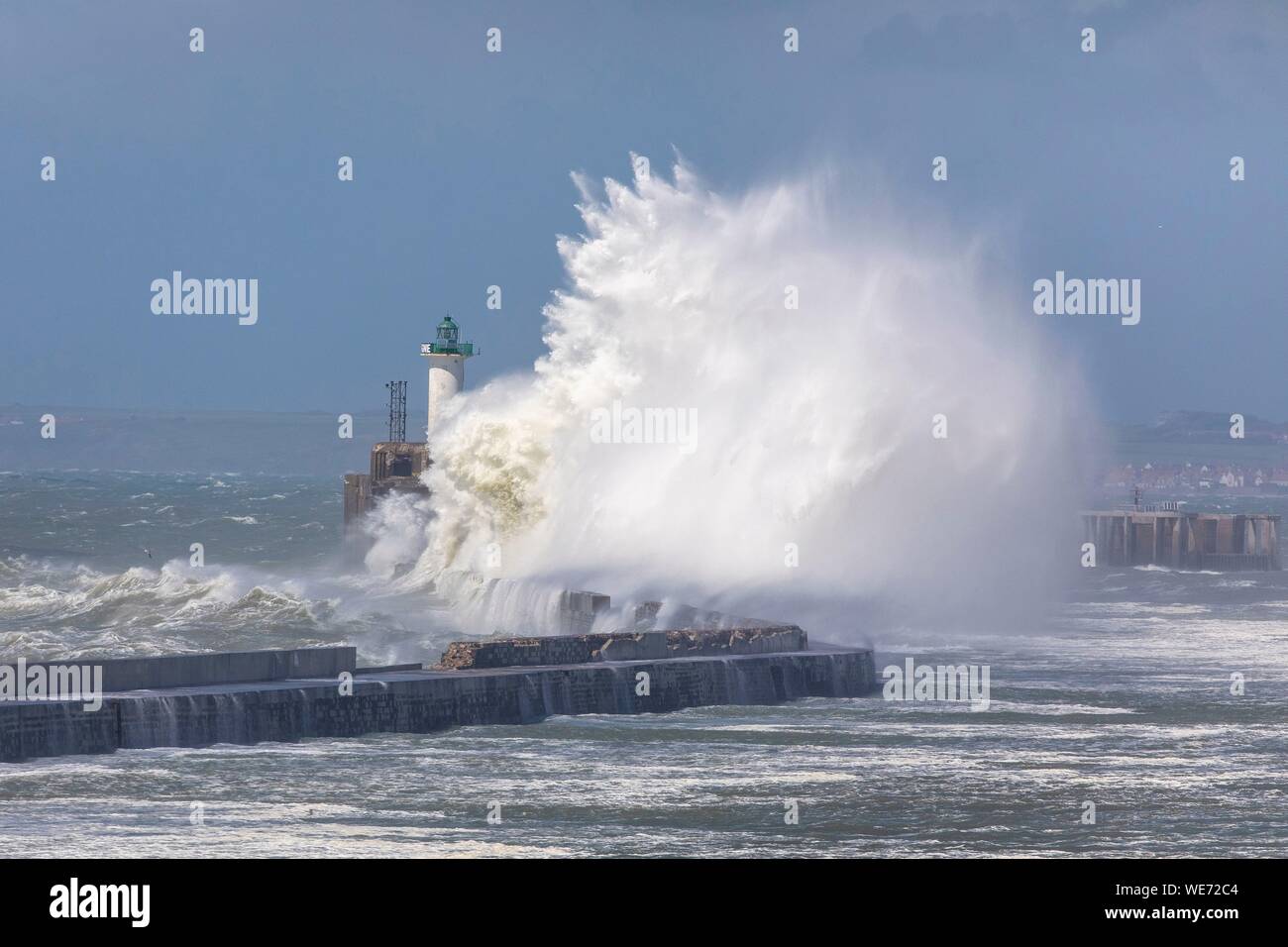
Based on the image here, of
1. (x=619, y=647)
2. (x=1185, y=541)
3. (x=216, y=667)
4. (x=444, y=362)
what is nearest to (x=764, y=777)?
(x=619, y=647)

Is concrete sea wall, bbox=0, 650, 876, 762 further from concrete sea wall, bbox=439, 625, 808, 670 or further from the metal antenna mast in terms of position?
the metal antenna mast

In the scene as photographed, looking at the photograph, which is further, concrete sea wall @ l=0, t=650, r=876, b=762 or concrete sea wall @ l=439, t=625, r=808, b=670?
concrete sea wall @ l=439, t=625, r=808, b=670

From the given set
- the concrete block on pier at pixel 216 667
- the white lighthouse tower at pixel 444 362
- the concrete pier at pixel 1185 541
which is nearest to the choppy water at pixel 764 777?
the concrete block on pier at pixel 216 667

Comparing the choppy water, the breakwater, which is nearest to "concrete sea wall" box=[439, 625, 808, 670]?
the breakwater

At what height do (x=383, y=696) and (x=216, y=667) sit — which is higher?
(x=216, y=667)

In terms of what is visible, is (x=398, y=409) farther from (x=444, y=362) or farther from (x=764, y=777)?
(x=764, y=777)

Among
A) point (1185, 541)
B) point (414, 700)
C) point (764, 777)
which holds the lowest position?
point (764, 777)
